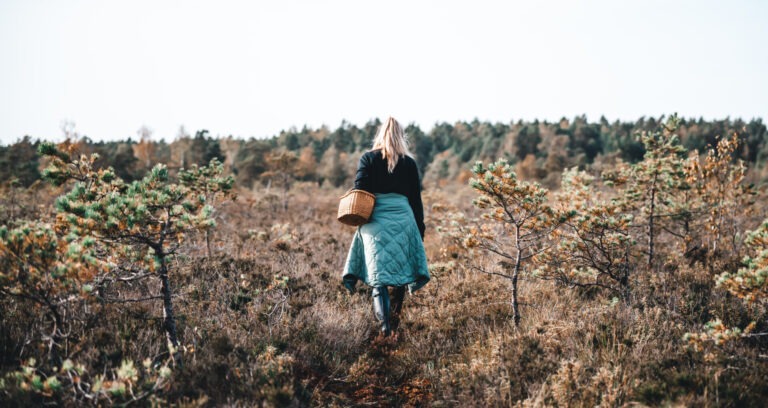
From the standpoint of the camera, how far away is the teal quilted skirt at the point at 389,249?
10.9 feet

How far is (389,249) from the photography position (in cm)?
336

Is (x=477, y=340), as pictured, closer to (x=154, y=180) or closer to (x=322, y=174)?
(x=154, y=180)

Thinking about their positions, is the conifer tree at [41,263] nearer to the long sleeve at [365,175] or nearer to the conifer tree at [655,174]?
the long sleeve at [365,175]

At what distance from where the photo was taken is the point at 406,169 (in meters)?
3.58

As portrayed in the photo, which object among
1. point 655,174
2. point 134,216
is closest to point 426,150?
point 655,174

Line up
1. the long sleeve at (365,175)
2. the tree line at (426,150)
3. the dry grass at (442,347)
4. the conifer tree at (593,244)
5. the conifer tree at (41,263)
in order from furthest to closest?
1. the tree line at (426,150)
2. the conifer tree at (593,244)
3. the long sleeve at (365,175)
4. the dry grass at (442,347)
5. the conifer tree at (41,263)

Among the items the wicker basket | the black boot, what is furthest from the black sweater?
the black boot

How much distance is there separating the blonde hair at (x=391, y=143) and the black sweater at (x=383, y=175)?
0.05 metres

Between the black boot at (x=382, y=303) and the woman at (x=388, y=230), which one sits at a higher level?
the woman at (x=388, y=230)

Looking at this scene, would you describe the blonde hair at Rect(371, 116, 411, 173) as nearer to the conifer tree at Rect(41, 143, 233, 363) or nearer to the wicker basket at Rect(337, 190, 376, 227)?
the wicker basket at Rect(337, 190, 376, 227)

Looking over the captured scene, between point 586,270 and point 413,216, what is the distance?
7.06ft

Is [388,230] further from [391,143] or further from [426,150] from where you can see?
[426,150]

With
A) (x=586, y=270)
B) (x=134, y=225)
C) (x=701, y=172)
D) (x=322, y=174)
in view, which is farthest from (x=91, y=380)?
(x=322, y=174)

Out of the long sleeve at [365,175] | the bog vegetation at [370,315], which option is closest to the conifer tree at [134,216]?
the bog vegetation at [370,315]
